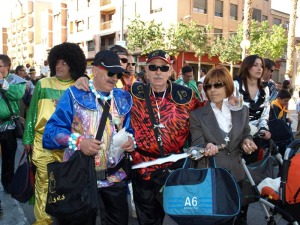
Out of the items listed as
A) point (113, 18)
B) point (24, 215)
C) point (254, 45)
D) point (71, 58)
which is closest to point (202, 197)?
point (71, 58)

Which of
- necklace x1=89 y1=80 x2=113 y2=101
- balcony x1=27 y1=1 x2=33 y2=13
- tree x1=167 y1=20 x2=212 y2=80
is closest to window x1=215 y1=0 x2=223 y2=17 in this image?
tree x1=167 y1=20 x2=212 y2=80

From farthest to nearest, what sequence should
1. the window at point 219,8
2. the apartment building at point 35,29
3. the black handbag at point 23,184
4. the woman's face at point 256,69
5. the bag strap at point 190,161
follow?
the apartment building at point 35,29 < the window at point 219,8 < the woman's face at point 256,69 < the black handbag at point 23,184 < the bag strap at point 190,161

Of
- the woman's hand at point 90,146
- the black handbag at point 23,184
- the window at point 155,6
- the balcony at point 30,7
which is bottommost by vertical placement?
the black handbag at point 23,184

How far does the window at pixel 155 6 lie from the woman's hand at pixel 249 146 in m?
31.0

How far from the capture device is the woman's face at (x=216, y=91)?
10.3ft

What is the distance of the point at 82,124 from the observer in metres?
2.67

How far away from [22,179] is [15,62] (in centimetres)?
8002

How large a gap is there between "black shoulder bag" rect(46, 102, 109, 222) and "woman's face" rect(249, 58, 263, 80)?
8.84ft

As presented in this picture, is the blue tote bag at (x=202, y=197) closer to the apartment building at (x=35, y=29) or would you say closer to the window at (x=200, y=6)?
the window at (x=200, y=6)

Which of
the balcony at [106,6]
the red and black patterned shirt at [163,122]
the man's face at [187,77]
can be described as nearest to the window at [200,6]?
the balcony at [106,6]

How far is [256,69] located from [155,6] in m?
30.0

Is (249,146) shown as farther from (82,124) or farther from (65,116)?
(65,116)

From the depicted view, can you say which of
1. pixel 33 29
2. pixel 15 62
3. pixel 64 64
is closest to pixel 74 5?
pixel 33 29

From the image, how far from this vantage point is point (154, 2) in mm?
32906
